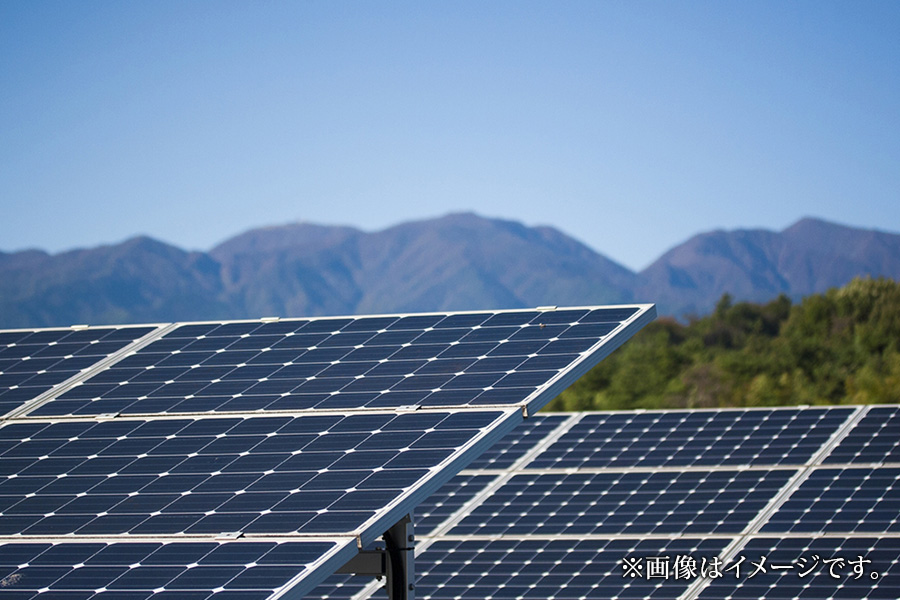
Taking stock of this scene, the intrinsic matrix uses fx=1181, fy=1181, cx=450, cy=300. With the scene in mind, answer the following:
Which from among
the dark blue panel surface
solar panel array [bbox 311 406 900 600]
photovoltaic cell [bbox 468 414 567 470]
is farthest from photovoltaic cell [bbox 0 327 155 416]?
photovoltaic cell [bbox 468 414 567 470]

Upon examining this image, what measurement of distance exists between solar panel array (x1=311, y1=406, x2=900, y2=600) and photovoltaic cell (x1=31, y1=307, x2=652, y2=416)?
7424 mm

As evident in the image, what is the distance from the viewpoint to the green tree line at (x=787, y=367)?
86938 millimetres

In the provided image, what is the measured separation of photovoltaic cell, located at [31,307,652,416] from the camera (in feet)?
51.1

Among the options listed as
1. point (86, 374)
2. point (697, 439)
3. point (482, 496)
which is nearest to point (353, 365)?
point (86, 374)

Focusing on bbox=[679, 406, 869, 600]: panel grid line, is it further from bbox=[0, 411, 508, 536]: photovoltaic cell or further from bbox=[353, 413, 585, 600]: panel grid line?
bbox=[0, 411, 508, 536]: photovoltaic cell

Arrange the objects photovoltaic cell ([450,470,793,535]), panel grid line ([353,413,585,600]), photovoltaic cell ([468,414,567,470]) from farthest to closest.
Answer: photovoltaic cell ([468,414,567,470]) < photovoltaic cell ([450,470,793,535]) < panel grid line ([353,413,585,600])

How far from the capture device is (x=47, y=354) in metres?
20.2

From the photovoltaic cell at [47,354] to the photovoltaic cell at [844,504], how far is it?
44.7 ft

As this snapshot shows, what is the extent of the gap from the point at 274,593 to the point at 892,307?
4246 inches

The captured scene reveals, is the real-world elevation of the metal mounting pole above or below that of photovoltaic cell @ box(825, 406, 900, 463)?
above

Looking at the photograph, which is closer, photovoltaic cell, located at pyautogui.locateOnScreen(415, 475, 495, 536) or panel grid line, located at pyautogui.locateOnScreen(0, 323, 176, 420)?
panel grid line, located at pyautogui.locateOnScreen(0, 323, 176, 420)

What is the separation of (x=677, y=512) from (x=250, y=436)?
13.1 meters

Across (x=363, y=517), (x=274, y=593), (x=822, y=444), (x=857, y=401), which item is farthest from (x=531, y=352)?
(x=857, y=401)

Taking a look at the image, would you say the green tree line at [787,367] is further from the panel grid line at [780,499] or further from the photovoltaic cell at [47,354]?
the photovoltaic cell at [47,354]
